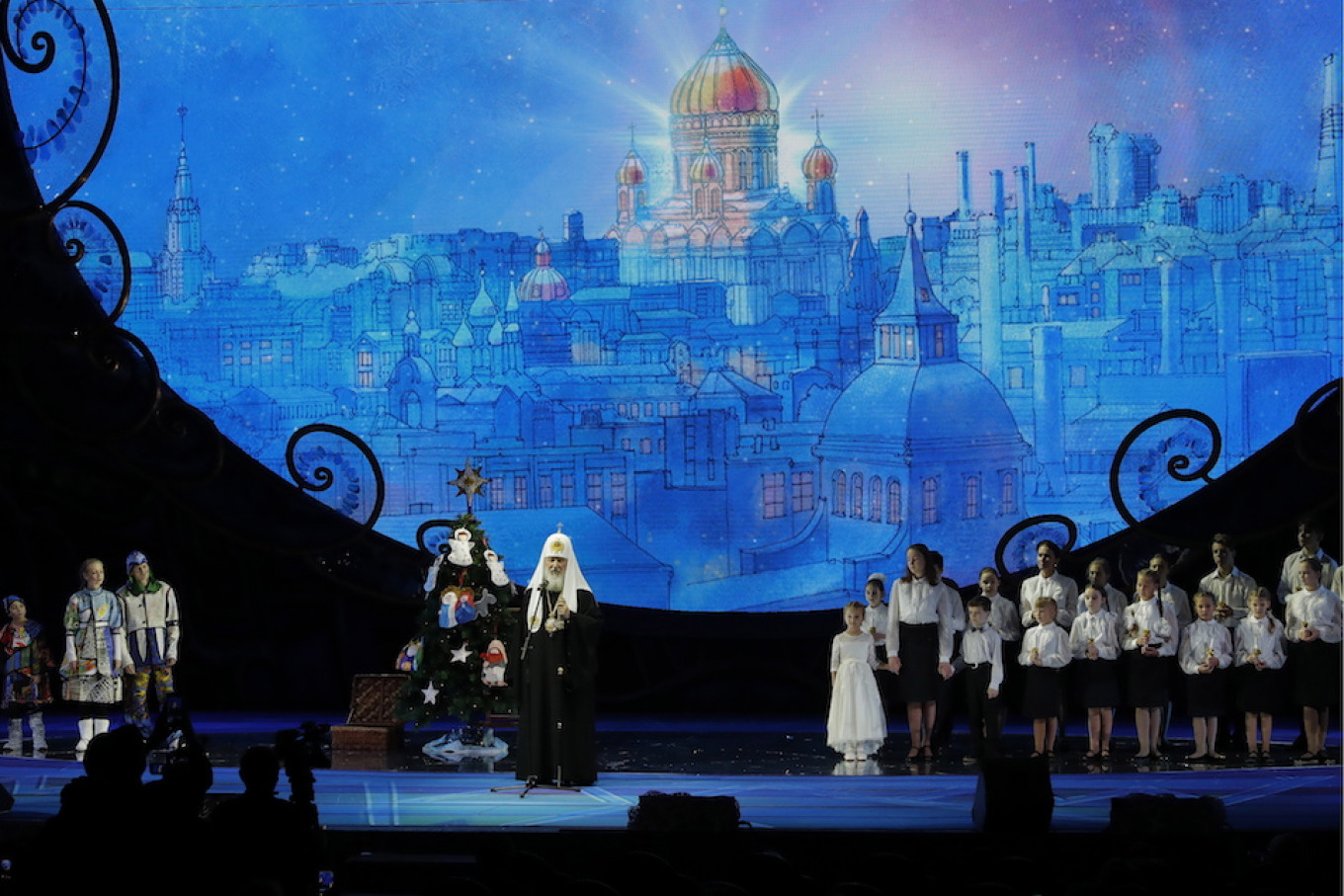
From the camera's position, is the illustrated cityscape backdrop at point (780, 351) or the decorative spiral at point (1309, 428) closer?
the decorative spiral at point (1309, 428)

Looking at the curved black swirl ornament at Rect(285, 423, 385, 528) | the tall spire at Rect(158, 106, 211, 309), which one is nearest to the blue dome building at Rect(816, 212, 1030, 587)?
the curved black swirl ornament at Rect(285, 423, 385, 528)

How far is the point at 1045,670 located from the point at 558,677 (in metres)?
2.62

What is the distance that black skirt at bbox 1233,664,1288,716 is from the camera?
455 inches

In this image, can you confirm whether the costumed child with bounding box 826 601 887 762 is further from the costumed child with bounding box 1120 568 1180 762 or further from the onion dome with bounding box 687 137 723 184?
the onion dome with bounding box 687 137 723 184

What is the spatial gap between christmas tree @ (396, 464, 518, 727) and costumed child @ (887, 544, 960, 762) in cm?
208

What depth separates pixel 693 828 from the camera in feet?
27.1

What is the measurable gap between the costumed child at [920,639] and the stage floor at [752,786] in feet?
0.86

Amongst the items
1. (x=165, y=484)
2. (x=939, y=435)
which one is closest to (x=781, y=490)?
(x=939, y=435)

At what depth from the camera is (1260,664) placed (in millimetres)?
11523

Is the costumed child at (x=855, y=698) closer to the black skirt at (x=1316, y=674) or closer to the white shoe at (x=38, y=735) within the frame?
the black skirt at (x=1316, y=674)

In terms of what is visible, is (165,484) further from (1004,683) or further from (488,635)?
(1004,683)

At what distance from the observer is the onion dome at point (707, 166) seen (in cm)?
1363

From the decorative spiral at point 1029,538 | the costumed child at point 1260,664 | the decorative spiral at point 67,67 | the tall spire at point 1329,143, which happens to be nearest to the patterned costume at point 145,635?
the decorative spiral at point 67,67

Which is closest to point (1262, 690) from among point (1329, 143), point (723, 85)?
point (1329, 143)
